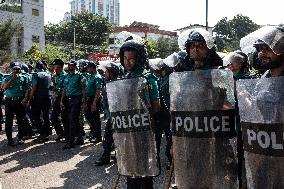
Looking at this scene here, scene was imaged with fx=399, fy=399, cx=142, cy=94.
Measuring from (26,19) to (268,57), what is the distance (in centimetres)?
4248

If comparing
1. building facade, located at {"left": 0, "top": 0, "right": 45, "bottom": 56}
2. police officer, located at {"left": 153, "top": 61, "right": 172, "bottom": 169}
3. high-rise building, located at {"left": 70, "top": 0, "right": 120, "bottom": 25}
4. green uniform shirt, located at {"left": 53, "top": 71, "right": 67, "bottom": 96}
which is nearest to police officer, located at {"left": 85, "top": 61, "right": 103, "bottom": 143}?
green uniform shirt, located at {"left": 53, "top": 71, "right": 67, "bottom": 96}

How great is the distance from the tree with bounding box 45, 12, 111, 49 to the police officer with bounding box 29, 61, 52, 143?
53502mm

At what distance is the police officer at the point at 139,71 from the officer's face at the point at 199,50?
53 centimetres

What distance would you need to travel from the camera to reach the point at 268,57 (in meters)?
2.45

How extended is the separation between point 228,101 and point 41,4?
45.1m

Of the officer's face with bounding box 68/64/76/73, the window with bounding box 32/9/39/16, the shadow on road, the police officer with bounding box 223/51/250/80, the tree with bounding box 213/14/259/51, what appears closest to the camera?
the police officer with bounding box 223/51/250/80

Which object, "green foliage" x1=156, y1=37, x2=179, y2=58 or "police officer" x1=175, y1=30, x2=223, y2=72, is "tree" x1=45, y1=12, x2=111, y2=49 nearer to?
"green foliage" x1=156, y1=37, x2=179, y2=58

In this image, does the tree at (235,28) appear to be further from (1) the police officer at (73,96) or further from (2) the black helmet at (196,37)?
(2) the black helmet at (196,37)

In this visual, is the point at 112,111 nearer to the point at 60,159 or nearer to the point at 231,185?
the point at 231,185

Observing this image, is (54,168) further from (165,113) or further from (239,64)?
(239,64)

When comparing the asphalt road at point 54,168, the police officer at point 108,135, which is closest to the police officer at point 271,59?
the asphalt road at point 54,168

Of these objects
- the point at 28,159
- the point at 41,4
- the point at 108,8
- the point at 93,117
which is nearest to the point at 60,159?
the point at 28,159

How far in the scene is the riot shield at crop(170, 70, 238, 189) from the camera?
100 inches

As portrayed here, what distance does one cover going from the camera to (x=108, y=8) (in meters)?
144
